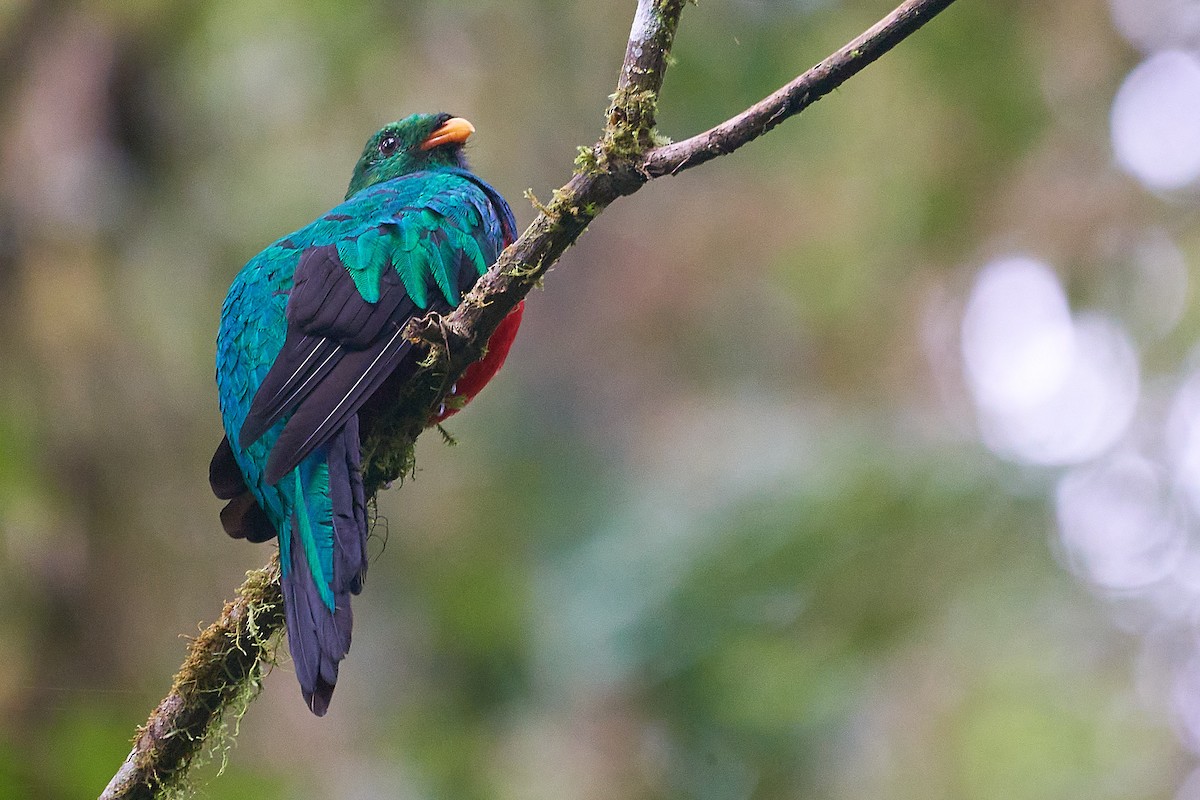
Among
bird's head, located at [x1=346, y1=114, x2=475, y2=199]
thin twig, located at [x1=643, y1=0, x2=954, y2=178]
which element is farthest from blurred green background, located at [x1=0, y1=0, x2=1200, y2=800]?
thin twig, located at [x1=643, y1=0, x2=954, y2=178]

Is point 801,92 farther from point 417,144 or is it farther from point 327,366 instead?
point 417,144

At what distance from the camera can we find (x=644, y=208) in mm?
9359

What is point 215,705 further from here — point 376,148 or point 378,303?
point 376,148

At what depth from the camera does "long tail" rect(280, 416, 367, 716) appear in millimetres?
2555

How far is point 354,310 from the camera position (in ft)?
10.0

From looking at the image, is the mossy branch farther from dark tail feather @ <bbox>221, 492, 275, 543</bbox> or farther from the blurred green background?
the blurred green background

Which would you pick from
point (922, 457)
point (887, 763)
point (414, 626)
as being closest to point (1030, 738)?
point (887, 763)

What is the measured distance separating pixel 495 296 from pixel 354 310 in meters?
0.53

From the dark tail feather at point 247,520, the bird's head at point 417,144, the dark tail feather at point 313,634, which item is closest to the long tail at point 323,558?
the dark tail feather at point 313,634

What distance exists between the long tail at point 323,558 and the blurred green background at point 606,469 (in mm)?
2107

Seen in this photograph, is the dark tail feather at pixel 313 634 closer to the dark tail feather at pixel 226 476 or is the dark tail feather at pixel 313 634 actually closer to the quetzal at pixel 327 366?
the quetzal at pixel 327 366

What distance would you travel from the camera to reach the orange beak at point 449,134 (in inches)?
170

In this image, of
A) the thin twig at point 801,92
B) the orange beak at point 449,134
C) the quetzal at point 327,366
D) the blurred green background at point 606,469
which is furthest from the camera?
the blurred green background at point 606,469

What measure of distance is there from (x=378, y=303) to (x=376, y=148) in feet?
5.02
